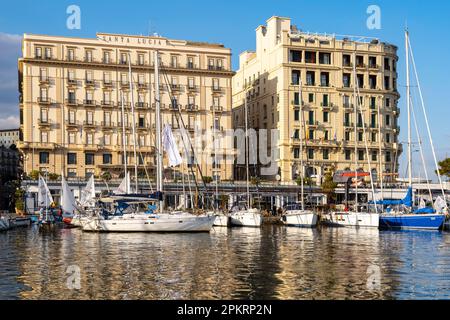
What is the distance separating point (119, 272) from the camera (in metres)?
32.8

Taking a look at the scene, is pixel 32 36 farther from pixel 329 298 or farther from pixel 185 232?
pixel 329 298

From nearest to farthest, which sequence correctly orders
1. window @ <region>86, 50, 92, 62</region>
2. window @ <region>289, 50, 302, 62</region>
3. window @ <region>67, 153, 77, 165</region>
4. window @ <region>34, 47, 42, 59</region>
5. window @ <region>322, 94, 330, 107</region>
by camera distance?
window @ <region>34, 47, 42, 59</region>
window @ <region>67, 153, 77, 165</region>
window @ <region>86, 50, 92, 62</region>
window @ <region>289, 50, 302, 62</region>
window @ <region>322, 94, 330, 107</region>

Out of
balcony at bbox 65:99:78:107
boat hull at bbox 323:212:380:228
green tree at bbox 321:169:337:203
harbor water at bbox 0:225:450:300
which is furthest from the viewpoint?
balcony at bbox 65:99:78:107

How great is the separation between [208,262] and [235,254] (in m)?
4.73

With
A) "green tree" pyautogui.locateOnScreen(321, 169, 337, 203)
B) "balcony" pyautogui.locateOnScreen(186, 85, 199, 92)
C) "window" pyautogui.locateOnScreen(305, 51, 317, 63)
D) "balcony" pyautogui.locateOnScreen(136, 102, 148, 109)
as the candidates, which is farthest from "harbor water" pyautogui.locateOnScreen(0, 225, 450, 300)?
"window" pyautogui.locateOnScreen(305, 51, 317, 63)

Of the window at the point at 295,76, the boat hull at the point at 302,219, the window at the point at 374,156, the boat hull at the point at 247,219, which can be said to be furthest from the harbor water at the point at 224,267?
the window at the point at 295,76

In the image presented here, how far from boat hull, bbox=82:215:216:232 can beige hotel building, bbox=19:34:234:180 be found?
152ft

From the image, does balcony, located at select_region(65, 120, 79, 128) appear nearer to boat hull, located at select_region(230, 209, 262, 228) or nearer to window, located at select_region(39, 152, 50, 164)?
window, located at select_region(39, 152, 50, 164)

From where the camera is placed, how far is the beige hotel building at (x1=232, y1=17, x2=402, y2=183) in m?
118

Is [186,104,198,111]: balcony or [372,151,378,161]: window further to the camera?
[372,151,378,161]: window

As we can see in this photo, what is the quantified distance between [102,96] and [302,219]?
52.1 m

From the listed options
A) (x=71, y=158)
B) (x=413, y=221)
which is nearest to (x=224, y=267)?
(x=413, y=221)
